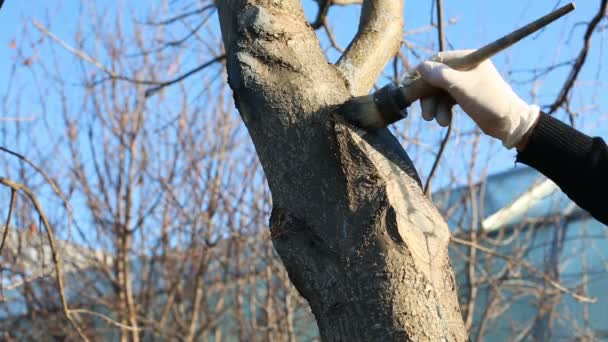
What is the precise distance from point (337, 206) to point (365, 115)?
8.0 inches

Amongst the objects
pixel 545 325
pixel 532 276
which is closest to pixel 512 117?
pixel 532 276

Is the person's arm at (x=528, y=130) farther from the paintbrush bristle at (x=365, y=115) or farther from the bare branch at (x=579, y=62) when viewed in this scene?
the bare branch at (x=579, y=62)

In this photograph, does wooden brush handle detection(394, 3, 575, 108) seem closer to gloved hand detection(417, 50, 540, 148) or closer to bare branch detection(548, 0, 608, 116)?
gloved hand detection(417, 50, 540, 148)

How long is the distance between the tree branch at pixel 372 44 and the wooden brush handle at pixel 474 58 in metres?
0.29

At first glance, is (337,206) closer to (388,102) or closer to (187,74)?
(388,102)

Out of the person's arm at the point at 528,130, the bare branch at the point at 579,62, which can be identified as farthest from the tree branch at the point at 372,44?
the bare branch at the point at 579,62

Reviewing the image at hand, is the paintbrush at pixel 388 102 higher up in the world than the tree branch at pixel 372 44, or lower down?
lower down

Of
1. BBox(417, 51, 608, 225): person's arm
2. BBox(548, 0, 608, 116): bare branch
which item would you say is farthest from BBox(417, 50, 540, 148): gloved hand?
BBox(548, 0, 608, 116): bare branch

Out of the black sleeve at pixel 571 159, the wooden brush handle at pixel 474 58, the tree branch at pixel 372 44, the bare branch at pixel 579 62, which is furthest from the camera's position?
the bare branch at pixel 579 62

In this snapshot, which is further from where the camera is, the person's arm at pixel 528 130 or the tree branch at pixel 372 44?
the tree branch at pixel 372 44

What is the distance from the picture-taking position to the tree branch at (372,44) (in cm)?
208

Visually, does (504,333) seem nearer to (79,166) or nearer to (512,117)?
(79,166)

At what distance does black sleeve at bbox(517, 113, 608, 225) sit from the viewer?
163cm

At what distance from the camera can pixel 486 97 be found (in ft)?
5.30
